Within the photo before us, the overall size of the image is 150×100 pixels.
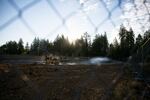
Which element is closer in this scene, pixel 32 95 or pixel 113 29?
pixel 113 29

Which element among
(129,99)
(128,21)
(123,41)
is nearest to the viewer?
(128,21)

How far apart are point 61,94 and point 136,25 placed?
2227 mm

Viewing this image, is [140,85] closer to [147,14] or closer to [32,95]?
[32,95]

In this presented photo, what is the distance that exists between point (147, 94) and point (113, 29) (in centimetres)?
180

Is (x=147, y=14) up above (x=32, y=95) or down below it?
above

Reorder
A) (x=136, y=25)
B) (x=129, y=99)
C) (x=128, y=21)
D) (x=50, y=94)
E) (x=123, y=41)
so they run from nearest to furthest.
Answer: (x=128, y=21) < (x=136, y=25) < (x=129, y=99) < (x=123, y=41) < (x=50, y=94)

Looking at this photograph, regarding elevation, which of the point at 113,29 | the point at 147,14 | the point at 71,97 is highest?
the point at 147,14

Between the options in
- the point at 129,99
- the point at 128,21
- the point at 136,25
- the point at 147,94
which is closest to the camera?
the point at 128,21

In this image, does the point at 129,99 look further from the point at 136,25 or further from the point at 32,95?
the point at 32,95

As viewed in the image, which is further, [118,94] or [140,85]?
[140,85]

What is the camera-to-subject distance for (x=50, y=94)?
3352 millimetres

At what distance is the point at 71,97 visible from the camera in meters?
3.21

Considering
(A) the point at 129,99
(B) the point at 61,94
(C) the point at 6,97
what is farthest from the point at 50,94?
(A) the point at 129,99

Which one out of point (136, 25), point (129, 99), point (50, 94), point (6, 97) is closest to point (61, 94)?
point (50, 94)
